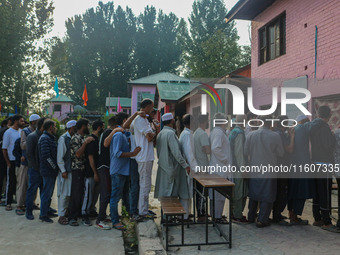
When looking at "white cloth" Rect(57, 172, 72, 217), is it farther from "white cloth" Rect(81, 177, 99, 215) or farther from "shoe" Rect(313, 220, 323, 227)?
"shoe" Rect(313, 220, 323, 227)

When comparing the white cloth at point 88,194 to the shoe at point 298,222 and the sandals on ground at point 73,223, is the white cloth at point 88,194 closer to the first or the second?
the sandals on ground at point 73,223

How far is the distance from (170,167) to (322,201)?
8.30 feet

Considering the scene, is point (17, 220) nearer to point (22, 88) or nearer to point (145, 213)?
point (145, 213)

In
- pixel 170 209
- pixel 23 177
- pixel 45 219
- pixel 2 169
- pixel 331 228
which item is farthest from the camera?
pixel 2 169

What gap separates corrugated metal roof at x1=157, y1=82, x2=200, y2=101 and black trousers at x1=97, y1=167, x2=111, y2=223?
518 inches

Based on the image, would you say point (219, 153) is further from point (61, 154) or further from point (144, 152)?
point (61, 154)

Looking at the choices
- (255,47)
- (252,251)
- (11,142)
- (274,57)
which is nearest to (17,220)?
(11,142)

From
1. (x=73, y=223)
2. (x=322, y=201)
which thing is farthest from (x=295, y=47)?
(x=73, y=223)

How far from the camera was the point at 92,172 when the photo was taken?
5723 millimetres

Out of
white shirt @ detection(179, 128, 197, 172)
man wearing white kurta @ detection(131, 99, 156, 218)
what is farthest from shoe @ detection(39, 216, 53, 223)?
white shirt @ detection(179, 128, 197, 172)

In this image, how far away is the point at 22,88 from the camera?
21391 mm

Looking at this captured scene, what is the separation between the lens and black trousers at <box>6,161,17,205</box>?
6530mm

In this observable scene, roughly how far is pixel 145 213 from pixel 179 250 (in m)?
1.18

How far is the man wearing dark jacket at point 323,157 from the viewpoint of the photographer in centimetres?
505
